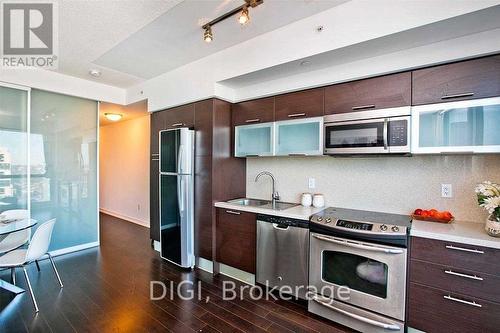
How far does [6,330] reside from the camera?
76.5 inches

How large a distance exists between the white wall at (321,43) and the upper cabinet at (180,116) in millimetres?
97

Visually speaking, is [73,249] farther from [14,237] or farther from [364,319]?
[364,319]

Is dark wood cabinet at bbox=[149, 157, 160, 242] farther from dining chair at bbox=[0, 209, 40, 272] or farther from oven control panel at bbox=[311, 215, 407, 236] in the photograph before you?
oven control panel at bbox=[311, 215, 407, 236]

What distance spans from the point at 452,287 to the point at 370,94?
1.64 m

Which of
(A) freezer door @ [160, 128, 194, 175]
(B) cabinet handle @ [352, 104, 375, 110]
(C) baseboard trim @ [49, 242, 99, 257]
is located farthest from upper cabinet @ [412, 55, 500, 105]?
(C) baseboard trim @ [49, 242, 99, 257]

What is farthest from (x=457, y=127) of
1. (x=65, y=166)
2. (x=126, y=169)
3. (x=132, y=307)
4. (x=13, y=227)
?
(x=126, y=169)

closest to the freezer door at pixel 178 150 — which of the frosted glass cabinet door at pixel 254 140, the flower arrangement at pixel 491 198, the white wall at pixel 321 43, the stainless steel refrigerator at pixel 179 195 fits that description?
the stainless steel refrigerator at pixel 179 195

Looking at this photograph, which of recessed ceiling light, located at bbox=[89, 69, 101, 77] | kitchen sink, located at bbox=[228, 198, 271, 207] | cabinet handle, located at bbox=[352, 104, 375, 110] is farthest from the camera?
recessed ceiling light, located at bbox=[89, 69, 101, 77]

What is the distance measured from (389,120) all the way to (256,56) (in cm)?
148

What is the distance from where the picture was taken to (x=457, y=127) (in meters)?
1.87

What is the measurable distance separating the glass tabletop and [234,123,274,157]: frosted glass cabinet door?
2387 mm

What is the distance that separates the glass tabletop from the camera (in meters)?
2.26

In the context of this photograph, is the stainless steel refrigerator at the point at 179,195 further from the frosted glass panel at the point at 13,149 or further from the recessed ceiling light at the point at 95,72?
the frosted glass panel at the point at 13,149

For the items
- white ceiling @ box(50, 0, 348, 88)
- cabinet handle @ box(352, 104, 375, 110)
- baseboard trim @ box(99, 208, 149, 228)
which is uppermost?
white ceiling @ box(50, 0, 348, 88)
